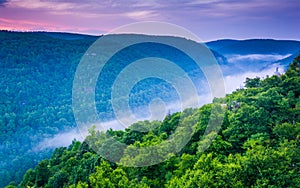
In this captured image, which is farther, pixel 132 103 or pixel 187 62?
pixel 187 62

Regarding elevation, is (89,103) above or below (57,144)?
above

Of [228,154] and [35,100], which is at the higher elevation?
[35,100]

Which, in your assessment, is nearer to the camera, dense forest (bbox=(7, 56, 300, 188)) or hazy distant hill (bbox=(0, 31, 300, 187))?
dense forest (bbox=(7, 56, 300, 188))

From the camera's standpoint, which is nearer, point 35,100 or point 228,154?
point 228,154

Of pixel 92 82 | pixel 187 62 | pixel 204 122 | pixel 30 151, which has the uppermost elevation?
pixel 187 62

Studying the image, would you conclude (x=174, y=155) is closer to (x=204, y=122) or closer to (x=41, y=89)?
(x=204, y=122)

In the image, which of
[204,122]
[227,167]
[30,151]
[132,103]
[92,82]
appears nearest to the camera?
[227,167]

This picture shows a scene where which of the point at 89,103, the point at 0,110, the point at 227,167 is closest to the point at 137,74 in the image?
the point at 89,103

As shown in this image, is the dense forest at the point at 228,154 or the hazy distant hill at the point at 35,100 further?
the hazy distant hill at the point at 35,100
